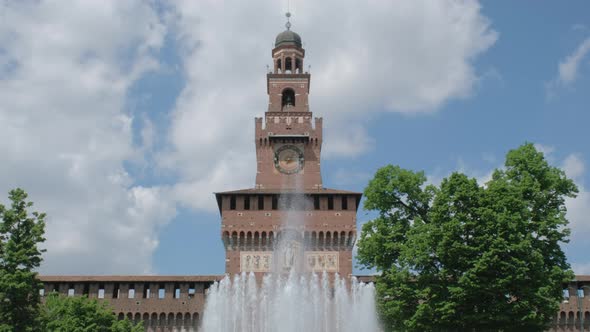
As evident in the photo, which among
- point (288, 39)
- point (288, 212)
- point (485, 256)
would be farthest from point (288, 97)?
point (485, 256)

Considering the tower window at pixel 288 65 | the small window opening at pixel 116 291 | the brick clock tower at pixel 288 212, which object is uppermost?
the tower window at pixel 288 65

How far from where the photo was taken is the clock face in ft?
169

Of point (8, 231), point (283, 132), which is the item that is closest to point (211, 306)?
point (283, 132)

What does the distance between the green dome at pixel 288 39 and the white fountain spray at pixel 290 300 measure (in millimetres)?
13319

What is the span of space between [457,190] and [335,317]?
580 inches

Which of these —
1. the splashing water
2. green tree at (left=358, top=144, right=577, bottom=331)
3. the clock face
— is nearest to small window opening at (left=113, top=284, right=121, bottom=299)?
the splashing water

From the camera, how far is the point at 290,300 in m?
42.3

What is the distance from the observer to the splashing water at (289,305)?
1558 inches

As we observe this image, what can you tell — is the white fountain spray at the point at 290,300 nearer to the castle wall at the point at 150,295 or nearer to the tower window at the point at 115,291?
the castle wall at the point at 150,295

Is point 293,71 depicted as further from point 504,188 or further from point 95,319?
point 504,188

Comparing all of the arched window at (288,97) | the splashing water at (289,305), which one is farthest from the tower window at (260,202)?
the arched window at (288,97)

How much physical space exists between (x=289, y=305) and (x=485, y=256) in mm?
16967

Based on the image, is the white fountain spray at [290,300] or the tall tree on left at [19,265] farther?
the white fountain spray at [290,300]

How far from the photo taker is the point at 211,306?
1716 inches
